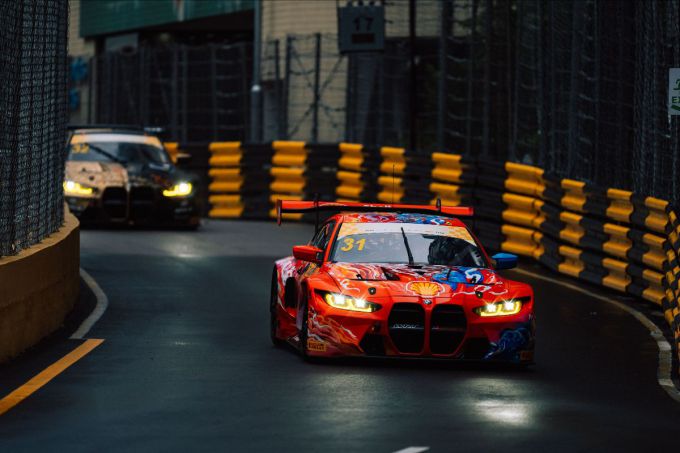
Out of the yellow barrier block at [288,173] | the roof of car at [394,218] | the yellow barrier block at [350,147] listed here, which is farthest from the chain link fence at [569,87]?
the roof of car at [394,218]

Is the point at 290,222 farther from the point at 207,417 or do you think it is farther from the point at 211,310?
the point at 207,417

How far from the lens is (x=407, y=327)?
13.6 meters

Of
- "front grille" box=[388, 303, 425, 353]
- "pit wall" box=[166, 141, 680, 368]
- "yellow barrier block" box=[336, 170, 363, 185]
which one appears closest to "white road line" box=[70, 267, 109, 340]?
"pit wall" box=[166, 141, 680, 368]

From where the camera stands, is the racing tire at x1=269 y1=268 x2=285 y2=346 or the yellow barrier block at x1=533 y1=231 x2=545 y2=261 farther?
the yellow barrier block at x1=533 y1=231 x2=545 y2=261

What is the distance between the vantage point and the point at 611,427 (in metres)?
11.0

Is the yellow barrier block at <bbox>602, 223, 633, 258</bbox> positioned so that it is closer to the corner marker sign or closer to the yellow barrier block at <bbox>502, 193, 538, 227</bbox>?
the yellow barrier block at <bbox>502, 193, 538, 227</bbox>

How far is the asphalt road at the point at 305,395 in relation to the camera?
10.3 m

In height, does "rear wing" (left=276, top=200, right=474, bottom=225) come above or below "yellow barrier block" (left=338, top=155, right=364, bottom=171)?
below

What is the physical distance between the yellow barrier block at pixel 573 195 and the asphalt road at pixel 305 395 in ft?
12.4

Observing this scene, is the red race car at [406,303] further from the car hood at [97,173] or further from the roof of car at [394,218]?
the car hood at [97,173]

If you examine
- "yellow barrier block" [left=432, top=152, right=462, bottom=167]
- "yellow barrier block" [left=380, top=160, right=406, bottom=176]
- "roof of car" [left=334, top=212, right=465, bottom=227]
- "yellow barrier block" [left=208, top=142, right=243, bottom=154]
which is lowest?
"roof of car" [left=334, top=212, right=465, bottom=227]

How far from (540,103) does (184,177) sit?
6936mm

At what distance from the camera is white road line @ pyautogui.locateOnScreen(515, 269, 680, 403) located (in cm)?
1330

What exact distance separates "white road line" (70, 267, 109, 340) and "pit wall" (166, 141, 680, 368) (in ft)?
9.80
